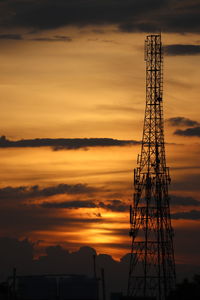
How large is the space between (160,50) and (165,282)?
1301 inches

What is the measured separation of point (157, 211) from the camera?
348ft

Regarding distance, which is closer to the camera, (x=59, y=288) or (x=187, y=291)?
(x=187, y=291)

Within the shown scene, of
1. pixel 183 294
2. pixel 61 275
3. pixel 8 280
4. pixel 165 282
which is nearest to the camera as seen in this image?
pixel 183 294

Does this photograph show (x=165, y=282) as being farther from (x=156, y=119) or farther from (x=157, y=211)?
(x=156, y=119)

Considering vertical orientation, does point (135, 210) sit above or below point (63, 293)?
above

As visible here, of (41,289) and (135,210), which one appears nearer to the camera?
(135,210)

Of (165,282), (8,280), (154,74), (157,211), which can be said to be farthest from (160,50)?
(8,280)

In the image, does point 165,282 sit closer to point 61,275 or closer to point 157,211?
point 157,211

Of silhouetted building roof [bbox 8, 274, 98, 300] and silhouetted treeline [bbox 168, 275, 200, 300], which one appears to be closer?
silhouetted treeline [bbox 168, 275, 200, 300]

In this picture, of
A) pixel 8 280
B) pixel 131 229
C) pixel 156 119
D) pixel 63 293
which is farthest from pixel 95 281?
pixel 156 119

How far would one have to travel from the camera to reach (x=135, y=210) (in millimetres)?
Answer: 107625

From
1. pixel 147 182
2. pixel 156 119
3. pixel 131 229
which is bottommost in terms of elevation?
pixel 131 229

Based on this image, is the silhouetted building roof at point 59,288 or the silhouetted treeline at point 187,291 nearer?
the silhouetted treeline at point 187,291

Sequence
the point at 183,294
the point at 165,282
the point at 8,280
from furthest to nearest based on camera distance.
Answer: the point at 8,280, the point at 165,282, the point at 183,294
